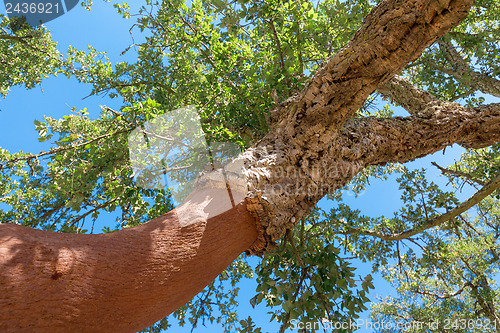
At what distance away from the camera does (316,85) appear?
2941 mm

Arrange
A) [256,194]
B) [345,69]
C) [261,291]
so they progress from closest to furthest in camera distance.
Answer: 1. [256,194]
2. [345,69]
3. [261,291]

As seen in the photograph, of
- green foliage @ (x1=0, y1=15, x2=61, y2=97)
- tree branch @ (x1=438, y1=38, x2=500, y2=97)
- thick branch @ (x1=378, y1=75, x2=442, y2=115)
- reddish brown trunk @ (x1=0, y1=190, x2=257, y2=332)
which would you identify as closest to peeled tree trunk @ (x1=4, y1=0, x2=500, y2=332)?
reddish brown trunk @ (x1=0, y1=190, x2=257, y2=332)

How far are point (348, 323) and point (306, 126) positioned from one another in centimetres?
213

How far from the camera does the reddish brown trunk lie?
1.29 m

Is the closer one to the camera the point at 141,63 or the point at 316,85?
the point at 316,85

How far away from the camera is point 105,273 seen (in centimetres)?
152

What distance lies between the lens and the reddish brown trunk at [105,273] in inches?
50.7

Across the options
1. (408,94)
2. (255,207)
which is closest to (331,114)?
(255,207)

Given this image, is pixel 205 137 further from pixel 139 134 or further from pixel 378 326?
pixel 378 326

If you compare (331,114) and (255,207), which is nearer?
(255,207)

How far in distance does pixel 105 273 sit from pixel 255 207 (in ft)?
4.01

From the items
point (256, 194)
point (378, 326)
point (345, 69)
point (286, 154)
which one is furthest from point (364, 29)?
point (378, 326)

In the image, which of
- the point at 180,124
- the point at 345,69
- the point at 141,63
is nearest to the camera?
the point at 345,69

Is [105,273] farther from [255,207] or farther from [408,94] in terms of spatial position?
[408,94]
